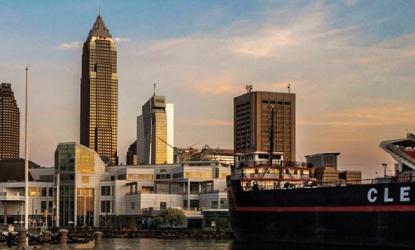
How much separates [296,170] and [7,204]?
316 feet

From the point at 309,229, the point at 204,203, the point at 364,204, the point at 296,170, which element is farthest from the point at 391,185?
the point at 204,203

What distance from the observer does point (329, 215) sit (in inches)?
3130

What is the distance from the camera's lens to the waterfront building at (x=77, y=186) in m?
173

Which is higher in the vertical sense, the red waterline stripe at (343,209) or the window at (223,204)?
the red waterline stripe at (343,209)

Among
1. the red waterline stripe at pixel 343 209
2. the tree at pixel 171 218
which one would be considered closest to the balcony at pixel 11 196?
the tree at pixel 171 218

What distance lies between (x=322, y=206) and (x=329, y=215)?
1.27m

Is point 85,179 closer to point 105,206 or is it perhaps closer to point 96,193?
point 96,193

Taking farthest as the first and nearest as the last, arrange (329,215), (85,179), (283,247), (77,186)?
(85,179) → (77,186) → (283,247) → (329,215)

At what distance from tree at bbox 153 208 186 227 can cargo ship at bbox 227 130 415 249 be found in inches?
Answer: 1871

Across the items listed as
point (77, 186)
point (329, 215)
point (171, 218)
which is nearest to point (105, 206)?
point (77, 186)

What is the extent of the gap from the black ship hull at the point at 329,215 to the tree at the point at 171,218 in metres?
53.2

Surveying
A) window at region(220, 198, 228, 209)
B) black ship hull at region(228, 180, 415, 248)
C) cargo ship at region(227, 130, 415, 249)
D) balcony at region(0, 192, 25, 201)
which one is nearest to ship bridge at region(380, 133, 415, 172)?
cargo ship at region(227, 130, 415, 249)

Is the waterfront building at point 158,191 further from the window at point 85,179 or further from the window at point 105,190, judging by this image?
the window at point 85,179

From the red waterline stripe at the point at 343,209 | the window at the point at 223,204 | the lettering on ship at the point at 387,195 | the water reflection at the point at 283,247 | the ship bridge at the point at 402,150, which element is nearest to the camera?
the lettering on ship at the point at 387,195
